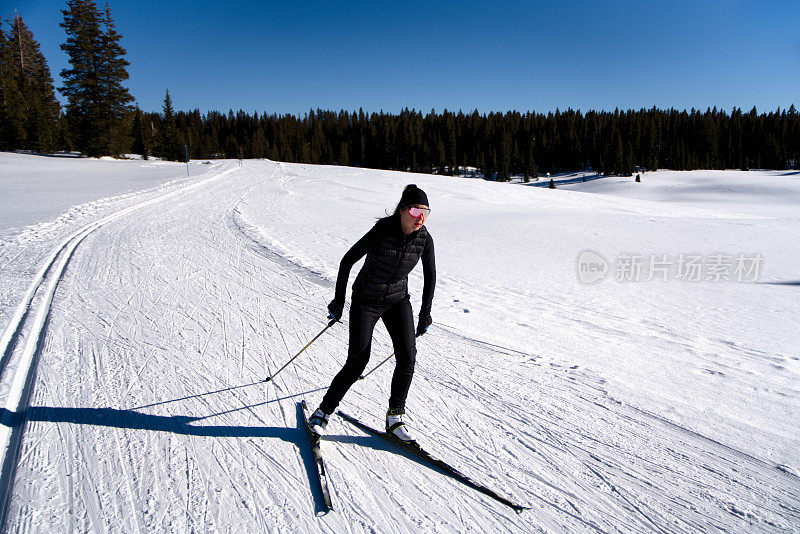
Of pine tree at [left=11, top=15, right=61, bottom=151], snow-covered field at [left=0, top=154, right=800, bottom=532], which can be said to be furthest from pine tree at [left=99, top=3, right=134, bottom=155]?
snow-covered field at [left=0, top=154, right=800, bottom=532]

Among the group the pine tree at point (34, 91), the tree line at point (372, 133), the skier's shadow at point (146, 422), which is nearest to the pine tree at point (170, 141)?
the tree line at point (372, 133)

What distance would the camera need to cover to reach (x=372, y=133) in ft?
336

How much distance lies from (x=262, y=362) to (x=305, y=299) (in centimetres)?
206

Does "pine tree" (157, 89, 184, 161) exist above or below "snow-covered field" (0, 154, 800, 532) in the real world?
above

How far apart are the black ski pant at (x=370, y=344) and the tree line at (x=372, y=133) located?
50801mm

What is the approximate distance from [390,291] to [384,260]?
0.79 ft

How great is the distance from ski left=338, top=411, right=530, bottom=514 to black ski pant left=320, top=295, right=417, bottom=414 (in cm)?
25

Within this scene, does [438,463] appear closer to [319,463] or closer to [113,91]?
[319,463]

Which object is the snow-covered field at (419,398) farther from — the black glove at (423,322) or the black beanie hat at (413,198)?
the black beanie hat at (413,198)

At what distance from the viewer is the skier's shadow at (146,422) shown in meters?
3.23

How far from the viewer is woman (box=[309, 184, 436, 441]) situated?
293 cm

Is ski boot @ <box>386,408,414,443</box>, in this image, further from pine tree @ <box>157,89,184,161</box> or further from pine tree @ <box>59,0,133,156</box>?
pine tree @ <box>157,89,184,161</box>

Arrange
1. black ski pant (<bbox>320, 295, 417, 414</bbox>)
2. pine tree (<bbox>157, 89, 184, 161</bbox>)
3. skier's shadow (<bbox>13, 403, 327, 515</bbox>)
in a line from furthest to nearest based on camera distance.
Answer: pine tree (<bbox>157, 89, 184, 161</bbox>) < skier's shadow (<bbox>13, 403, 327, 515</bbox>) < black ski pant (<bbox>320, 295, 417, 414</bbox>)

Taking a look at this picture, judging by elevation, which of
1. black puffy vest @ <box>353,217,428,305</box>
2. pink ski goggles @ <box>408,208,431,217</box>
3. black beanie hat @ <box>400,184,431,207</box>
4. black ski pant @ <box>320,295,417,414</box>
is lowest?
black ski pant @ <box>320,295,417,414</box>
